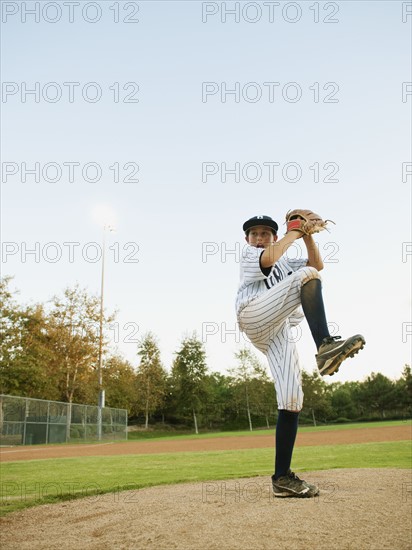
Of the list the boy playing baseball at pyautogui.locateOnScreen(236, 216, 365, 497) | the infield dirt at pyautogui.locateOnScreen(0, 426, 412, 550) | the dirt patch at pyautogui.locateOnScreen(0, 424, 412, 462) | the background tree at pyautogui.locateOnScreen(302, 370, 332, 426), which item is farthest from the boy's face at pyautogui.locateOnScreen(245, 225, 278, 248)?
the background tree at pyautogui.locateOnScreen(302, 370, 332, 426)

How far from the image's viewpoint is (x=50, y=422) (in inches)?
860

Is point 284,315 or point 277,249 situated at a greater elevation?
point 277,249

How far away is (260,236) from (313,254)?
1.40 ft

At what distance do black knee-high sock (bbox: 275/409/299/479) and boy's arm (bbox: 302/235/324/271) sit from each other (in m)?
1.10

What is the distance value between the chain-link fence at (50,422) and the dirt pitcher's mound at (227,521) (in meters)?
16.0

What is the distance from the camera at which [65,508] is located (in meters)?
4.05

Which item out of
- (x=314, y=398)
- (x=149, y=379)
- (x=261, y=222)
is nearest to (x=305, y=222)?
(x=261, y=222)

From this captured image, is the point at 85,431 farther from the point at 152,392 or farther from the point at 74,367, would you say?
the point at 152,392

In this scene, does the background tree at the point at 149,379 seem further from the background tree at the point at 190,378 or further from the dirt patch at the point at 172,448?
the dirt patch at the point at 172,448

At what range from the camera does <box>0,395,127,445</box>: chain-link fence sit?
1864cm

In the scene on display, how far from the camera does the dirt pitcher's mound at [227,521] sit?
254 cm

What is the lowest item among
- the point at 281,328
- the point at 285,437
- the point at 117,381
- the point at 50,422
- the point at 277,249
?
the point at 50,422

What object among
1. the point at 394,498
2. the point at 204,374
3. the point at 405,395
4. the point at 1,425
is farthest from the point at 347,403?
the point at 394,498

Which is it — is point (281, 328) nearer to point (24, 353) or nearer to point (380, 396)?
point (24, 353)
